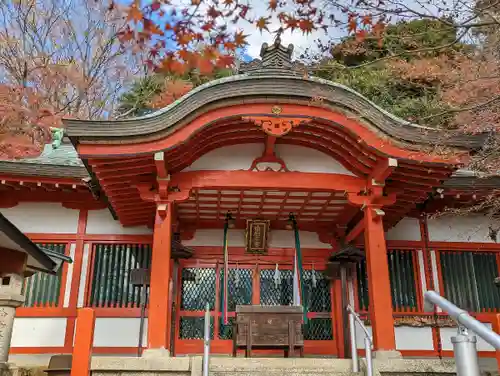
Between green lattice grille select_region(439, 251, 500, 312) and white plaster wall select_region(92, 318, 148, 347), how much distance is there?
6.21 m

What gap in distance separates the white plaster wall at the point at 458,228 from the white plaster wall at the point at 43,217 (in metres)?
7.46

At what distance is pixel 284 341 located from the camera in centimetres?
827

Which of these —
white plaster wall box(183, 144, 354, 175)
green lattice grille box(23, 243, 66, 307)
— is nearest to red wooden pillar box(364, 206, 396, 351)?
white plaster wall box(183, 144, 354, 175)

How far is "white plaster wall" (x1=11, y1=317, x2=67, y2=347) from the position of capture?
9156mm

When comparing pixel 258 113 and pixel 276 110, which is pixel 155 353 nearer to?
pixel 258 113

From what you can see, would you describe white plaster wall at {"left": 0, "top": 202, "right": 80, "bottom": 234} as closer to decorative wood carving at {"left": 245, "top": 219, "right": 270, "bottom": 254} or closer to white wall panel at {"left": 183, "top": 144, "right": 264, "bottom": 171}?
white wall panel at {"left": 183, "top": 144, "right": 264, "bottom": 171}

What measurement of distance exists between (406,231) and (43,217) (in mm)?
7503

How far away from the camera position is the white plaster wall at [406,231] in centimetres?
1031

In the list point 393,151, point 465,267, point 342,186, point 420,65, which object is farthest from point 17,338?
point 420,65

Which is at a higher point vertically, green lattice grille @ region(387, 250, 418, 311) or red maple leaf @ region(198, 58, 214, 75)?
red maple leaf @ region(198, 58, 214, 75)

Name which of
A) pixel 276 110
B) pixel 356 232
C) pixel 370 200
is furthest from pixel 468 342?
pixel 356 232

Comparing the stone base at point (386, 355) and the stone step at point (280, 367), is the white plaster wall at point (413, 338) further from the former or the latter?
the stone step at point (280, 367)

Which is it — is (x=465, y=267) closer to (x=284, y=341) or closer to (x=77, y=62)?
(x=284, y=341)

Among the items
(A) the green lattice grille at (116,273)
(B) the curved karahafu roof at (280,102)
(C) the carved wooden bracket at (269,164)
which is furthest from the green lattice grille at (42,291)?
(C) the carved wooden bracket at (269,164)
